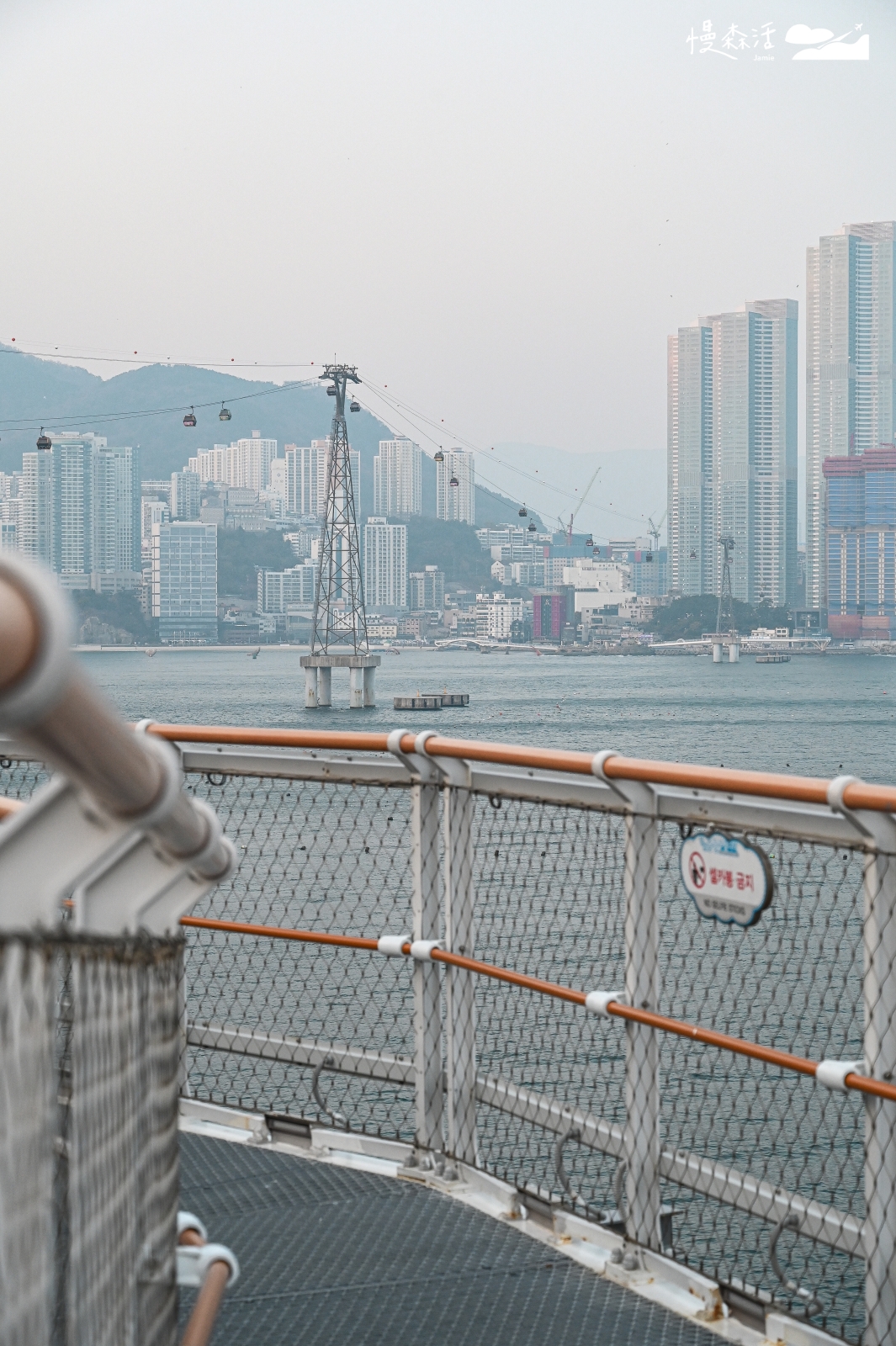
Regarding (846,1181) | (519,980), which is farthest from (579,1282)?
(846,1181)

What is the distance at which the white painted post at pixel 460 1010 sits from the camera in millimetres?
3650

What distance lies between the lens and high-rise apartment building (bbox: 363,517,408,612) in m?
192

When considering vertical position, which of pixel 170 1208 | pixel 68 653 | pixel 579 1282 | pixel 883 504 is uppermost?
pixel 883 504

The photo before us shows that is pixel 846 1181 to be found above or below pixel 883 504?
below

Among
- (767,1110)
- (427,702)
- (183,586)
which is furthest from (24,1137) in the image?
(183,586)

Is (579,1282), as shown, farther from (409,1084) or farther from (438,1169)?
(409,1084)

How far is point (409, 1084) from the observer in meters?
4.04

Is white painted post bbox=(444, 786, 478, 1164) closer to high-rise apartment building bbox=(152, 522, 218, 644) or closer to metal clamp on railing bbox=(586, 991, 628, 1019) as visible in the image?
metal clamp on railing bbox=(586, 991, 628, 1019)

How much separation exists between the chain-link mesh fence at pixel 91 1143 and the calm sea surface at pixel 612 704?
51.8 m

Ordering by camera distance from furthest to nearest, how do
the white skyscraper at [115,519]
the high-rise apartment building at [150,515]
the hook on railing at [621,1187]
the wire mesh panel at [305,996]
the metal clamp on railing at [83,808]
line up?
1. the high-rise apartment building at [150,515]
2. the white skyscraper at [115,519]
3. the wire mesh panel at [305,996]
4. the hook on railing at [621,1187]
5. the metal clamp on railing at [83,808]

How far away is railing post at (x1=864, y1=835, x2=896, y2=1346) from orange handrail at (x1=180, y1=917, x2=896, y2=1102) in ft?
0.23

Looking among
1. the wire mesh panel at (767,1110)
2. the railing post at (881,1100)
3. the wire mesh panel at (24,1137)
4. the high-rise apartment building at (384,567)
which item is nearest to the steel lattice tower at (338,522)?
the wire mesh panel at (767,1110)

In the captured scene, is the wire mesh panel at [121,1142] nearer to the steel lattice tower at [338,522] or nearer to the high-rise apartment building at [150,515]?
the steel lattice tower at [338,522]

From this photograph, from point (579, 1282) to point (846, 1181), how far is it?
8891 mm
